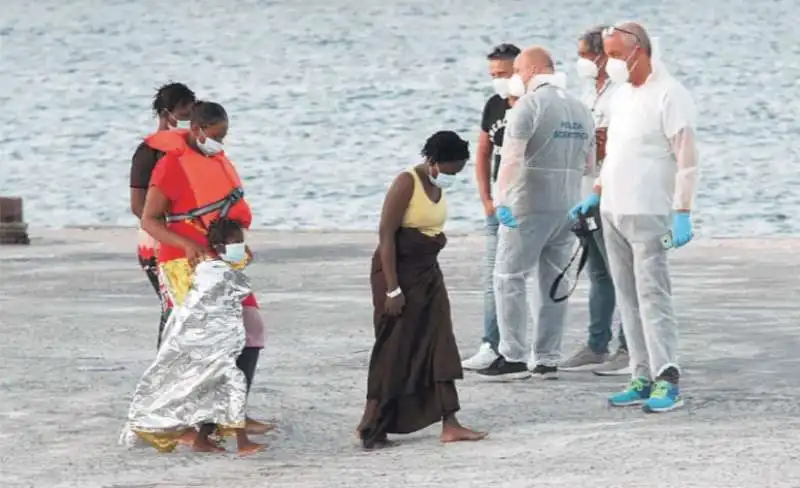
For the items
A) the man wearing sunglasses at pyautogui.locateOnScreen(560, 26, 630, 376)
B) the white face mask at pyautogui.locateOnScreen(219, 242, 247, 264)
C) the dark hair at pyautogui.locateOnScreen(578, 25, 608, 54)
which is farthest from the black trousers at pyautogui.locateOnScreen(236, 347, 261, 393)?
the dark hair at pyautogui.locateOnScreen(578, 25, 608, 54)

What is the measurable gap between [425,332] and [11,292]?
7.15m

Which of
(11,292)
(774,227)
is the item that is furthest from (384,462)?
(774,227)

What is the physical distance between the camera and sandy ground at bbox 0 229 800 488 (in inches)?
369

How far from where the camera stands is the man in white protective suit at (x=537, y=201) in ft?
38.9

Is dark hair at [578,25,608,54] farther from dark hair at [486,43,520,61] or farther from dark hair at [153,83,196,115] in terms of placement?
dark hair at [153,83,196,115]

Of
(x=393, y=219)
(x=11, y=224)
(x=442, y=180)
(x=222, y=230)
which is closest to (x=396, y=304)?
(x=393, y=219)

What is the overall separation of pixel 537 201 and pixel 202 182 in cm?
257

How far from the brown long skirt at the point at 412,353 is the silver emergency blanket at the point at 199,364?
636 mm

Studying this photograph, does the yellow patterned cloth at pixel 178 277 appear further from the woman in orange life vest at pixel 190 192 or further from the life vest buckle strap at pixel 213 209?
the life vest buckle strap at pixel 213 209

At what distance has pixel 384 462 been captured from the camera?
31.7ft

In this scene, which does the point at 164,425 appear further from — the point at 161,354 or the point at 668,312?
the point at 668,312

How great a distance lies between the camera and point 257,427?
10.5m

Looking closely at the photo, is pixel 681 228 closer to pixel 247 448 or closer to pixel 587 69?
pixel 587 69

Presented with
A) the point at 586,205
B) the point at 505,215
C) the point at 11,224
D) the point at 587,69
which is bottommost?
the point at 11,224
